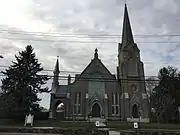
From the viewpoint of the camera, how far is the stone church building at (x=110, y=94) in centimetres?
4647

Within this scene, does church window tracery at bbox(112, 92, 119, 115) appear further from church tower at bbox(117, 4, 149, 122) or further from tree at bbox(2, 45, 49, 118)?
tree at bbox(2, 45, 49, 118)

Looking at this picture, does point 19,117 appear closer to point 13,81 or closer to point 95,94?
point 13,81

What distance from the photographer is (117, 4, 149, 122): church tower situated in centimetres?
4622

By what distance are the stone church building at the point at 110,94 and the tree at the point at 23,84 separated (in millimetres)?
7281

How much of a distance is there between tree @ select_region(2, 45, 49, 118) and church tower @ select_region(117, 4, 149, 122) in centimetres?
1839

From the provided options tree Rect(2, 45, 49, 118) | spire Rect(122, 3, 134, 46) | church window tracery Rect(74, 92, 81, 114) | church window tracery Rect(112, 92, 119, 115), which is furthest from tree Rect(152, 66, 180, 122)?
tree Rect(2, 45, 49, 118)

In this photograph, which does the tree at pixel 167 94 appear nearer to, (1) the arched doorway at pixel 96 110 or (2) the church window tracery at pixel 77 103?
(1) the arched doorway at pixel 96 110

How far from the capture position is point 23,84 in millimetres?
36438

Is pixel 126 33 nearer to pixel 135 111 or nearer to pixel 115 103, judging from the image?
pixel 115 103

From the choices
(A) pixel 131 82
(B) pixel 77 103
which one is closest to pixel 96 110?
(B) pixel 77 103

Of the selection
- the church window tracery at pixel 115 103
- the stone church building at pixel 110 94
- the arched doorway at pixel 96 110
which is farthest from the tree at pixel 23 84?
the church window tracery at pixel 115 103

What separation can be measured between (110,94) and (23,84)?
2082cm

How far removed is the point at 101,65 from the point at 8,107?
2514cm

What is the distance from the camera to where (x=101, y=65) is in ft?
170
